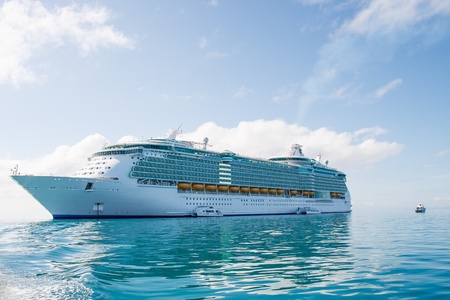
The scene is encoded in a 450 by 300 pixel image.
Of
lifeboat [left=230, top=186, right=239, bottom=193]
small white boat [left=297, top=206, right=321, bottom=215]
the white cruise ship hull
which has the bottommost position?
small white boat [left=297, top=206, right=321, bottom=215]

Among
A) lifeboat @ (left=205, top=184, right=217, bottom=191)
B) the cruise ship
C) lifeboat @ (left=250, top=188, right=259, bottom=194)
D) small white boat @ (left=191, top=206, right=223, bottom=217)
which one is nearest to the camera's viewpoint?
the cruise ship

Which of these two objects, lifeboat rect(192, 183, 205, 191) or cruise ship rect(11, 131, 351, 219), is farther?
lifeboat rect(192, 183, 205, 191)

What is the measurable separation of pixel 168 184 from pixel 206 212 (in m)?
10.5

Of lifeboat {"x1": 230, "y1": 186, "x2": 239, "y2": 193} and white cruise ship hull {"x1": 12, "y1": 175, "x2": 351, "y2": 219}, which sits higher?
lifeboat {"x1": 230, "y1": 186, "x2": 239, "y2": 193}

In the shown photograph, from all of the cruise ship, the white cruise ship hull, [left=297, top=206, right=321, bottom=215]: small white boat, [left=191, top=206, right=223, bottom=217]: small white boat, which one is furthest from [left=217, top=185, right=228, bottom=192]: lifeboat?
[left=297, top=206, right=321, bottom=215]: small white boat

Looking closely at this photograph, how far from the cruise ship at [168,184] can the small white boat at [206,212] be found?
0.51 m

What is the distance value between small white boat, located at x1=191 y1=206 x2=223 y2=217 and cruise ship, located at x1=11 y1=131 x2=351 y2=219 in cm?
51

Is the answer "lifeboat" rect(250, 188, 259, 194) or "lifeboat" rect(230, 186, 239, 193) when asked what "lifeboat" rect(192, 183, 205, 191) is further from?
"lifeboat" rect(250, 188, 259, 194)

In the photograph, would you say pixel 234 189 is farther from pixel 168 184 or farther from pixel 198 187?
pixel 168 184

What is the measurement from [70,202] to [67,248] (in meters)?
34.9

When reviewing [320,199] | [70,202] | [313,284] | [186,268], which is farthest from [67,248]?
[320,199]

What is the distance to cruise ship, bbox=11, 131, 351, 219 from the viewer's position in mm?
54938

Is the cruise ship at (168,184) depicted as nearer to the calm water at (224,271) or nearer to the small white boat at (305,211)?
the small white boat at (305,211)

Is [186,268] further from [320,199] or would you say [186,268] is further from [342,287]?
[320,199]
